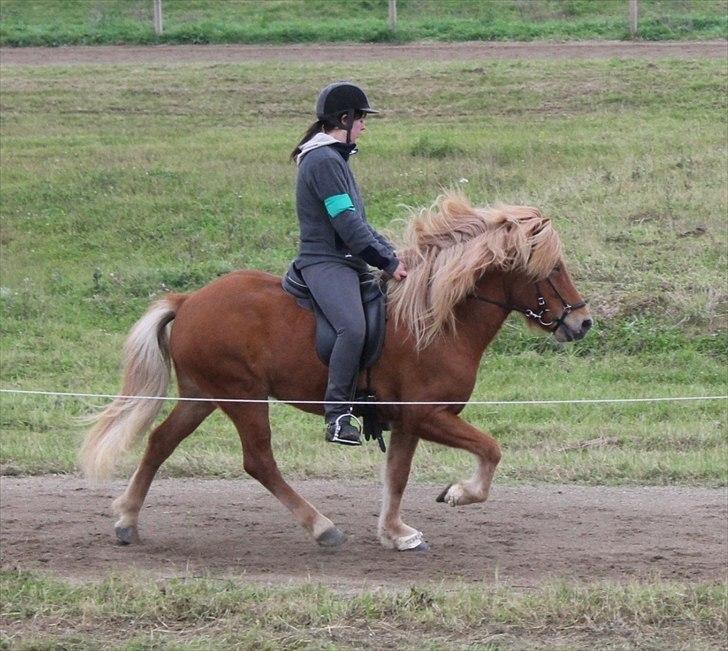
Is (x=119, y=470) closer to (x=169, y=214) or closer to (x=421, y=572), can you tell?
(x=421, y=572)

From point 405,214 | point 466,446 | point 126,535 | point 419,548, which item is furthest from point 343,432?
point 405,214

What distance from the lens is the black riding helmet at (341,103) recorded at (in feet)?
21.3

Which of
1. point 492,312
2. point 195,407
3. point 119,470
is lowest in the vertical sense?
point 119,470

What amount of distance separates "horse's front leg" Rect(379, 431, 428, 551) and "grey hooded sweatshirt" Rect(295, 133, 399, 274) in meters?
1.01

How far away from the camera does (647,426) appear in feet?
31.0

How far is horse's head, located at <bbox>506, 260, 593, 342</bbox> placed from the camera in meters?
6.54

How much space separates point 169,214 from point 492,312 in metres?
9.76

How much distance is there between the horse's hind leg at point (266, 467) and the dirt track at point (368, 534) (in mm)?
156

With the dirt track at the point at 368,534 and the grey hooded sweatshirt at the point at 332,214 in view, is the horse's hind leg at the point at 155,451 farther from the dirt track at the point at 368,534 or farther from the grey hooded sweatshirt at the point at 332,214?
the grey hooded sweatshirt at the point at 332,214

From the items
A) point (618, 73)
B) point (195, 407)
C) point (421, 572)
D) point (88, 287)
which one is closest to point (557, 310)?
point (421, 572)

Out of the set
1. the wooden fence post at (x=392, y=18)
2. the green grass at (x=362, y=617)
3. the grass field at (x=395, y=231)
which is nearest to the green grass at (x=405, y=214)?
the grass field at (x=395, y=231)

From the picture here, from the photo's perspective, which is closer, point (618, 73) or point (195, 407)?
point (195, 407)

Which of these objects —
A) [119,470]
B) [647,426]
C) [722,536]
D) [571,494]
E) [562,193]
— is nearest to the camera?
[722,536]

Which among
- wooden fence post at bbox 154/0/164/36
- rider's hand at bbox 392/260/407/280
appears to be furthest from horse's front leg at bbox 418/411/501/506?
wooden fence post at bbox 154/0/164/36
